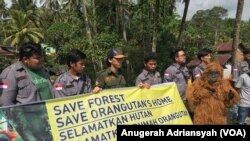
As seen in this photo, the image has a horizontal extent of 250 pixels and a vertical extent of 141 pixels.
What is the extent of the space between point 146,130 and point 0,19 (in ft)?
179

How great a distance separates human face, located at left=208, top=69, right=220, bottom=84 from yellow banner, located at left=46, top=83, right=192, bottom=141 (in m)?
0.64

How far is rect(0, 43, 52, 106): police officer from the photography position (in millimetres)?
4535

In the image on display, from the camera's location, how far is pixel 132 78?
2595cm

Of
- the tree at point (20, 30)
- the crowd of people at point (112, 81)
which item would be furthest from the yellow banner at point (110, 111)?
the tree at point (20, 30)

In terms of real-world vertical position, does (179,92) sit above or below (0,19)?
above

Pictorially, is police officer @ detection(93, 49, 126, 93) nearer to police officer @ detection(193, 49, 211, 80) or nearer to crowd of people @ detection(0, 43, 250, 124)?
crowd of people @ detection(0, 43, 250, 124)

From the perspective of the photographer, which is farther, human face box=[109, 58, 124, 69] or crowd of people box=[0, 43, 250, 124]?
human face box=[109, 58, 124, 69]

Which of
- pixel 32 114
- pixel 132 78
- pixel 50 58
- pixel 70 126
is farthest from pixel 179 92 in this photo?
pixel 50 58

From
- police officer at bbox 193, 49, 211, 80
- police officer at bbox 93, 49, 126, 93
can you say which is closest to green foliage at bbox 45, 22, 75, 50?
police officer at bbox 193, 49, 211, 80

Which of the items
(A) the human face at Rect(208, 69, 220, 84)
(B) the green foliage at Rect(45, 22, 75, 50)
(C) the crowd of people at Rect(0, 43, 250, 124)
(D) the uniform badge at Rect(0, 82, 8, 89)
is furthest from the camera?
(B) the green foliage at Rect(45, 22, 75, 50)

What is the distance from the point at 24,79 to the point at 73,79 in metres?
0.72

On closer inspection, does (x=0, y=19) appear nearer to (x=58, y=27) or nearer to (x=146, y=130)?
(x=58, y=27)

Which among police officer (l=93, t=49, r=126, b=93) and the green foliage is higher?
police officer (l=93, t=49, r=126, b=93)

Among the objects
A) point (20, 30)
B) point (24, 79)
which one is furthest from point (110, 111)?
point (20, 30)
